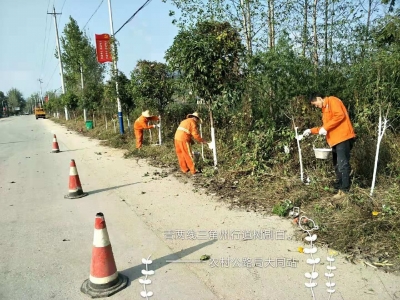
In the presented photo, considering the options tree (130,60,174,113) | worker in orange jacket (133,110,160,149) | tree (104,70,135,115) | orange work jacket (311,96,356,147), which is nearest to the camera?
orange work jacket (311,96,356,147)

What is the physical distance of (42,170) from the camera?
8.68 m

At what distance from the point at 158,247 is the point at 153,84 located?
7.67 metres

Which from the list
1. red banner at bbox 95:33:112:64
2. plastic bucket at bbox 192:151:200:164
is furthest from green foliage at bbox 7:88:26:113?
plastic bucket at bbox 192:151:200:164

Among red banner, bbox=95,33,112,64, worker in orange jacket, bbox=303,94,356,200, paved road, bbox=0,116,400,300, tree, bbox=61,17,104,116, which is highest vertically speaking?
tree, bbox=61,17,104,116

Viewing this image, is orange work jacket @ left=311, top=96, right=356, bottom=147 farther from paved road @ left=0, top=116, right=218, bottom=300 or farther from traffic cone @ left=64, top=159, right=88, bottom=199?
traffic cone @ left=64, top=159, right=88, bottom=199

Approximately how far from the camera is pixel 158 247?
378 cm

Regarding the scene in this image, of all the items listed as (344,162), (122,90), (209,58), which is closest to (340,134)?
(344,162)

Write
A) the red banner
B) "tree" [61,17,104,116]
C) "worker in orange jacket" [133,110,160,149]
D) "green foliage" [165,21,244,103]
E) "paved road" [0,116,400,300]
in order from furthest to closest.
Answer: "tree" [61,17,104,116] < the red banner < "worker in orange jacket" [133,110,160,149] < "green foliage" [165,21,244,103] < "paved road" [0,116,400,300]

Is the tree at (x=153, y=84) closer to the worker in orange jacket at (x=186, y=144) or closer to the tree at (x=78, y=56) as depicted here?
the worker in orange jacket at (x=186, y=144)

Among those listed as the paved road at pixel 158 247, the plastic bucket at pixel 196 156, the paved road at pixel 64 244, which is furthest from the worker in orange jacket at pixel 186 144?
the paved road at pixel 64 244

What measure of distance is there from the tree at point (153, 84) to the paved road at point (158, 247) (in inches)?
183

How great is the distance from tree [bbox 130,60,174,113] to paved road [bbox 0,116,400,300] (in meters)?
4.66

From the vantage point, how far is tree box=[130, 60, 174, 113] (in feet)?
34.7

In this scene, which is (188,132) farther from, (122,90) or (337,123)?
(122,90)
